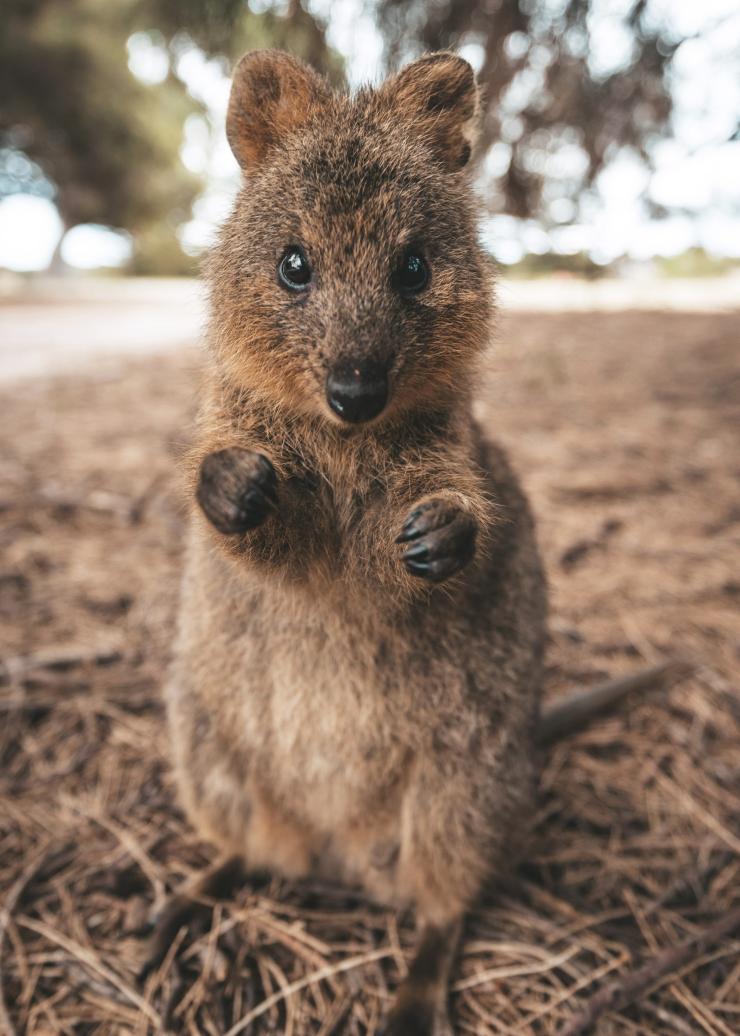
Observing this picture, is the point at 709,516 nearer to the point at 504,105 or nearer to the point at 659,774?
the point at 659,774

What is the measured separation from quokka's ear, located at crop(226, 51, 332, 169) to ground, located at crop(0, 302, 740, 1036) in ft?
3.03

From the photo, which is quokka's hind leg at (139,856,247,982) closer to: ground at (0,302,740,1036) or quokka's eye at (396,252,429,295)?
ground at (0,302,740,1036)

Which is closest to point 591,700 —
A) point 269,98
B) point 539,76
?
point 269,98

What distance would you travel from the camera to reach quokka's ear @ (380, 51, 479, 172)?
7.84 feet

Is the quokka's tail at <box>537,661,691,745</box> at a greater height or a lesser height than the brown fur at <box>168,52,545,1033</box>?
lesser

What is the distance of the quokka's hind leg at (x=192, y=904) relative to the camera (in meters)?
2.30

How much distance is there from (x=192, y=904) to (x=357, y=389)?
175 centimetres

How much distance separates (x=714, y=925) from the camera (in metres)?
2.34

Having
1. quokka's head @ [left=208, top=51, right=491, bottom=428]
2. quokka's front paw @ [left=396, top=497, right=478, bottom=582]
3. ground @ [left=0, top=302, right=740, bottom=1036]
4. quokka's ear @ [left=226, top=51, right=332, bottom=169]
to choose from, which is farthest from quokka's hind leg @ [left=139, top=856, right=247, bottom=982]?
quokka's ear @ [left=226, top=51, right=332, bottom=169]

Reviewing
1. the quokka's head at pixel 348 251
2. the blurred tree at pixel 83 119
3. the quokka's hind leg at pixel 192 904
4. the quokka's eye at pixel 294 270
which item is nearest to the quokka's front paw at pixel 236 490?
the quokka's head at pixel 348 251

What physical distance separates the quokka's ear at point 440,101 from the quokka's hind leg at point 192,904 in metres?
→ 2.46

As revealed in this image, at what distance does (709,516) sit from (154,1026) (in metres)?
4.35

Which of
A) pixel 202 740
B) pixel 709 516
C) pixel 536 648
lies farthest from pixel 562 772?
pixel 709 516

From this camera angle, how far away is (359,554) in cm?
→ 216
